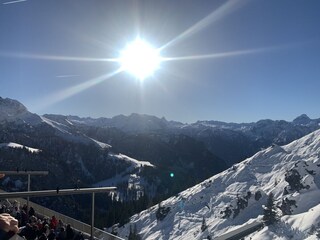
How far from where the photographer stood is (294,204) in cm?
7719

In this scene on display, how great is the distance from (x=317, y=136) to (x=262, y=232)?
6634 centimetres

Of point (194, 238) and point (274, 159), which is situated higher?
point (274, 159)

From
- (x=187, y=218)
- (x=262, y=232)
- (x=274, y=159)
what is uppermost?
(x=274, y=159)

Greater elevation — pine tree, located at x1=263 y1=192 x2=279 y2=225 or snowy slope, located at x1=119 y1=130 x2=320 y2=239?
snowy slope, located at x1=119 y1=130 x2=320 y2=239

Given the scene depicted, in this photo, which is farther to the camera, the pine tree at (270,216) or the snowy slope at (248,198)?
the snowy slope at (248,198)

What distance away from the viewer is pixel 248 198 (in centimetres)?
9875

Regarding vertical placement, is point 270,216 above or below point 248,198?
below

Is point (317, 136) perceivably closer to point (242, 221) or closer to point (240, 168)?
point (240, 168)

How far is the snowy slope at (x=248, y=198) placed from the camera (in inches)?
3078

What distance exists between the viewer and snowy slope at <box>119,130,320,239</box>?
78.2 m

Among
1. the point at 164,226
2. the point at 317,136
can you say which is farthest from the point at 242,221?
the point at 317,136

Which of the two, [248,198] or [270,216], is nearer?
[270,216]

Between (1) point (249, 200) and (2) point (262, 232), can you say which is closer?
(2) point (262, 232)

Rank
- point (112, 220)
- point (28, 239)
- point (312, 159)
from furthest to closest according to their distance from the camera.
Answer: point (112, 220) < point (312, 159) < point (28, 239)
